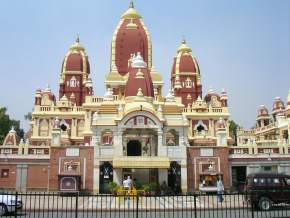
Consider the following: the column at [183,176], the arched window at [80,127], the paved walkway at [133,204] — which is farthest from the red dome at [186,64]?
the paved walkway at [133,204]

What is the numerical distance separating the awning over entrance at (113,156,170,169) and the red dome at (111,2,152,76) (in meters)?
16.4

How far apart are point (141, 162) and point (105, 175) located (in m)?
3.18

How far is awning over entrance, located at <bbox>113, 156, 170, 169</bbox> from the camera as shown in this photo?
28219mm

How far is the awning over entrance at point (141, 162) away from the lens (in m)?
28.2

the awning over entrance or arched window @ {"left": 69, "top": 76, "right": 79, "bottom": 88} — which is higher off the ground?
arched window @ {"left": 69, "top": 76, "right": 79, "bottom": 88}

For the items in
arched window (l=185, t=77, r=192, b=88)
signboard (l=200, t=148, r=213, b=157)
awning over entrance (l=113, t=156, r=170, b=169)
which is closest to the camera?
awning over entrance (l=113, t=156, r=170, b=169)

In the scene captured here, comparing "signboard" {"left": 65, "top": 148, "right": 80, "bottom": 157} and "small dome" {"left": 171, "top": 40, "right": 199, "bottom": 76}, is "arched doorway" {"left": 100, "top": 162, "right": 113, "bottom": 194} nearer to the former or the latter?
"signboard" {"left": 65, "top": 148, "right": 80, "bottom": 157}

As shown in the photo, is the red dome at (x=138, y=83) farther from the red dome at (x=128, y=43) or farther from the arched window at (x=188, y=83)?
the arched window at (x=188, y=83)

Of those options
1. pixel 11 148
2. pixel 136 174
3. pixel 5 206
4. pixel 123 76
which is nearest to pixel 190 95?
pixel 123 76

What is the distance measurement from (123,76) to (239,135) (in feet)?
66.1

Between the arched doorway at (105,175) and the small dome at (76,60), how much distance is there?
70.2ft

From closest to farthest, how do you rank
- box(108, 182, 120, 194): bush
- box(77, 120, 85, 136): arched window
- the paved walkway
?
1. the paved walkway
2. box(108, 182, 120, 194): bush
3. box(77, 120, 85, 136): arched window

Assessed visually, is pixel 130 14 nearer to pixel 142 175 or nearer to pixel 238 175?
pixel 142 175

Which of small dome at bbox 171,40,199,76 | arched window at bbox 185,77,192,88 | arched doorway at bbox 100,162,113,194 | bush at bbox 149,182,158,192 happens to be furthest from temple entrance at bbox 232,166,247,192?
small dome at bbox 171,40,199,76
